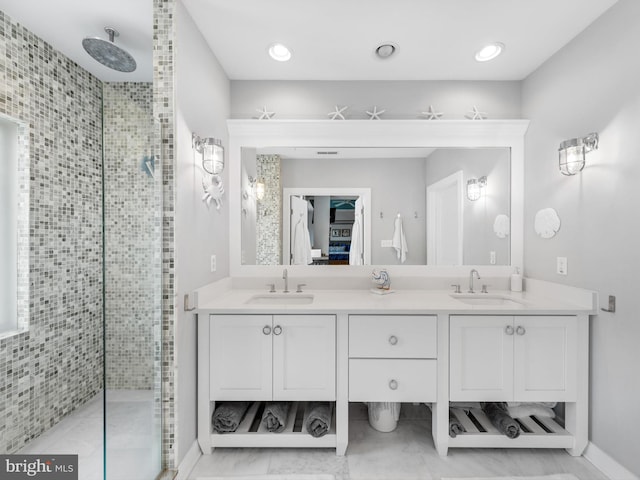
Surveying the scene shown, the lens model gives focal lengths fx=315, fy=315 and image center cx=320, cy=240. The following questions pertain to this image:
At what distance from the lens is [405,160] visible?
7.80ft

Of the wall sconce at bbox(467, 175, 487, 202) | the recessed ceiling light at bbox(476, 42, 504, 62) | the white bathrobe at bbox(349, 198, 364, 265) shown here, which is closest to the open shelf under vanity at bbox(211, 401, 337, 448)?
the white bathrobe at bbox(349, 198, 364, 265)

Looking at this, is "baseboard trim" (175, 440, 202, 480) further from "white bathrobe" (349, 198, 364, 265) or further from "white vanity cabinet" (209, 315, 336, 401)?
Result: "white bathrobe" (349, 198, 364, 265)

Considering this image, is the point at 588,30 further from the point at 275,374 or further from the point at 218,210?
the point at 275,374

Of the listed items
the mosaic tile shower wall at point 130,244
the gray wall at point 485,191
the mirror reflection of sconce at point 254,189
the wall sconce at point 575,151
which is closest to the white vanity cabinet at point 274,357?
the mosaic tile shower wall at point 130,244

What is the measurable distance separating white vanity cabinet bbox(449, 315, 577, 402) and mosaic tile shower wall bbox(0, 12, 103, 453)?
2.34m

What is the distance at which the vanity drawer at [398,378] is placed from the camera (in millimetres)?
1745

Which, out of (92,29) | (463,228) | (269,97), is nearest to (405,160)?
(463,228)

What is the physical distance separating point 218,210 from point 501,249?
206 centimetres

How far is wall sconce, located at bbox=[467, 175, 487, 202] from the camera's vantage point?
2.38 metres

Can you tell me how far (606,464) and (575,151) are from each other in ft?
5.50

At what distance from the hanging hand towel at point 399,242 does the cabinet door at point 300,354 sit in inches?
34.2

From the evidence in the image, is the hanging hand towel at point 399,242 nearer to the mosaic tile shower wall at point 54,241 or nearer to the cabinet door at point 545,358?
the cabinet door at point 545,358

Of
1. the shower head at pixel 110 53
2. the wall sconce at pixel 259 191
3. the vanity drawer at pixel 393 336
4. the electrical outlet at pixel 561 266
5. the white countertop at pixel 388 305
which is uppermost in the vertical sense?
the shower head at pixel 110 53

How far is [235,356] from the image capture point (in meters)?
1.77
